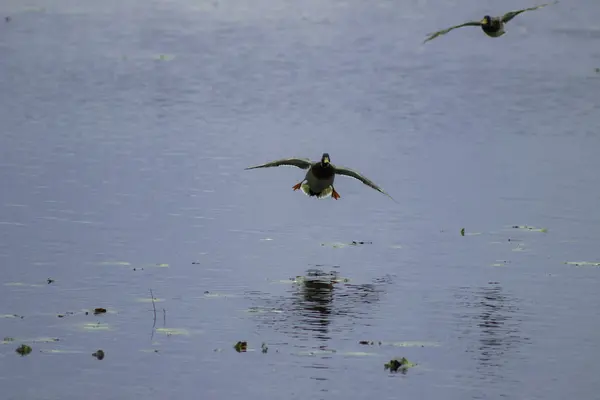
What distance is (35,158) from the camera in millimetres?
33219

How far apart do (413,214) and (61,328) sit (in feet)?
32.6

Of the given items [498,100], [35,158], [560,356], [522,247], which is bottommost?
[560,356]

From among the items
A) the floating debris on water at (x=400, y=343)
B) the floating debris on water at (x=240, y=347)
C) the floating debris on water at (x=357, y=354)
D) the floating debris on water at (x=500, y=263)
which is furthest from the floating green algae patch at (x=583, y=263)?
the floating debris on water at (x=240, y=347)

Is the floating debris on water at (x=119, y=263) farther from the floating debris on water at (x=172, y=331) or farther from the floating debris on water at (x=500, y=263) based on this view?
the floating debris on water at (x=500, y=263)

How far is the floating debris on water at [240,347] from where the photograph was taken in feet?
63.8

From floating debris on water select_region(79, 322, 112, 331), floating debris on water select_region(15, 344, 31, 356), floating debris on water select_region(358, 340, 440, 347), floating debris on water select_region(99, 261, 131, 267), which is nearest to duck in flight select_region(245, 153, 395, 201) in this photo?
floating debris on water select_region(99, 261, 131, 267)

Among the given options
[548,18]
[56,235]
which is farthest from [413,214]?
[548,18]

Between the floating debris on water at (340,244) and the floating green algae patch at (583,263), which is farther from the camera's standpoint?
the floating debris on water at (340,244)

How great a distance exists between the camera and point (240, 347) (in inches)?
766

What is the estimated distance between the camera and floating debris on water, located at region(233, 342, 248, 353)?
19438mm

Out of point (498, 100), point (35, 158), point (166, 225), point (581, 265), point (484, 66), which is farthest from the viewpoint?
point (484, 66)

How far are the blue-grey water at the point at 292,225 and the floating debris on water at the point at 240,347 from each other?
0.34 feet

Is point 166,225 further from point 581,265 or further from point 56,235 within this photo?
point 581,265

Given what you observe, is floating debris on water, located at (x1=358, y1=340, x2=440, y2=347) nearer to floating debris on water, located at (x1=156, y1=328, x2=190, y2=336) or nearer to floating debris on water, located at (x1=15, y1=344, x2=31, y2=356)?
floating debris on water, located at (x1=156, y1=328, x2=190, y2=336)
